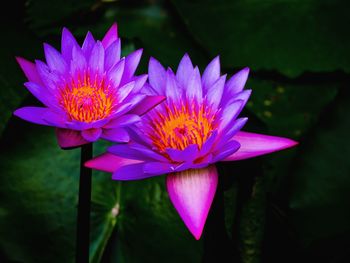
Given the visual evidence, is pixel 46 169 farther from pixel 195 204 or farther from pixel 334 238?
pixel 334 238

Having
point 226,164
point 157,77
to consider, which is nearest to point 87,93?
point 157,77

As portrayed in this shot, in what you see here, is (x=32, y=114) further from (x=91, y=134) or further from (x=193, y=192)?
(x=193, y=192)

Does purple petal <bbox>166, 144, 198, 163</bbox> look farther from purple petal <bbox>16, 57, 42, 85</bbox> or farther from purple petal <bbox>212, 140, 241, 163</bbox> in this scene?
purple petal <bbox>16, 57, 42, 85</bbox>

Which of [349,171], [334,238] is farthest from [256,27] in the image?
[334,238]

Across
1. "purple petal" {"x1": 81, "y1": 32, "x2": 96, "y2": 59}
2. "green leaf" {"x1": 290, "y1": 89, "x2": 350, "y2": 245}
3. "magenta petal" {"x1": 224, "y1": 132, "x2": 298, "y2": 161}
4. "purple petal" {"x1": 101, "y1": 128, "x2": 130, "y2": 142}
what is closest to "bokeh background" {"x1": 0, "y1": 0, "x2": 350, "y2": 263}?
"green leaf" {"x1": 290, "y1": 89, "x2": 350, "y2": 245}

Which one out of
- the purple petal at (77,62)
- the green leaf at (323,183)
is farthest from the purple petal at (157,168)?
the green leaf at (323,183)

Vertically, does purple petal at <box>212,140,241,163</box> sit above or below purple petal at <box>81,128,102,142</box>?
below

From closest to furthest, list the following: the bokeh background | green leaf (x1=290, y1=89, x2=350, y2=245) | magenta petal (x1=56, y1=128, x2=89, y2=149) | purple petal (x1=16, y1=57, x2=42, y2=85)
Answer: magenta petal (x1=56, y1=128, x2=89, y2=149), purple petal (x1=16, y1=57, x2=42, y2=85), the bokeh background, green leaf (x1=290, y1=89, x2=350, y2=245)

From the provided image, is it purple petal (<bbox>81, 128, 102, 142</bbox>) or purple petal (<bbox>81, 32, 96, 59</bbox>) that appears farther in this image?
purple petal (<bbox>81, 32, 96, 59</bbox>)

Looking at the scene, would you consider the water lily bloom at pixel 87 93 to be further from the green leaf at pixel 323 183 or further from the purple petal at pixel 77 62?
the green leaf at pixel 323 183
